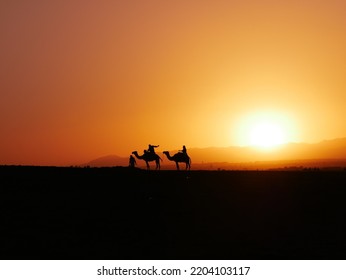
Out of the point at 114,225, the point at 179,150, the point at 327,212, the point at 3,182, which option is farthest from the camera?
the point at 179,150

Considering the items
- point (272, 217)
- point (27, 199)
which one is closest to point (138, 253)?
point (272, 217)

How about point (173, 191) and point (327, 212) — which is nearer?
point (327, 212)

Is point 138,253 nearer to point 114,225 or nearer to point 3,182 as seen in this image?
point 114,225

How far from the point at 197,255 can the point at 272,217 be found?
696cm

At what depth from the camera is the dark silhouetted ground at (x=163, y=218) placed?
19.3 meters

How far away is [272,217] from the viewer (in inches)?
978

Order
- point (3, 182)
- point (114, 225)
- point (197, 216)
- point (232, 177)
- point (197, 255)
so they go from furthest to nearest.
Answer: point (232, 177) → point (3, 182) → point (197, 216) → point (114, 225) → point (197, 255)

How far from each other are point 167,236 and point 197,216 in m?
3.69

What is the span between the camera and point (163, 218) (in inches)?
941

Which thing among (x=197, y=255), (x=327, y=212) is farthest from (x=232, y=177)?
(x=197, y=255)

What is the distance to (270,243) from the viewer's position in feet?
66.6

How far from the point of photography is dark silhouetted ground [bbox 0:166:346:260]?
19297 mm

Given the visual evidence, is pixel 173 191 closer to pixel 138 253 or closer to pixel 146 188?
pixel 146 188

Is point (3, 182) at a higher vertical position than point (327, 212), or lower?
higher
